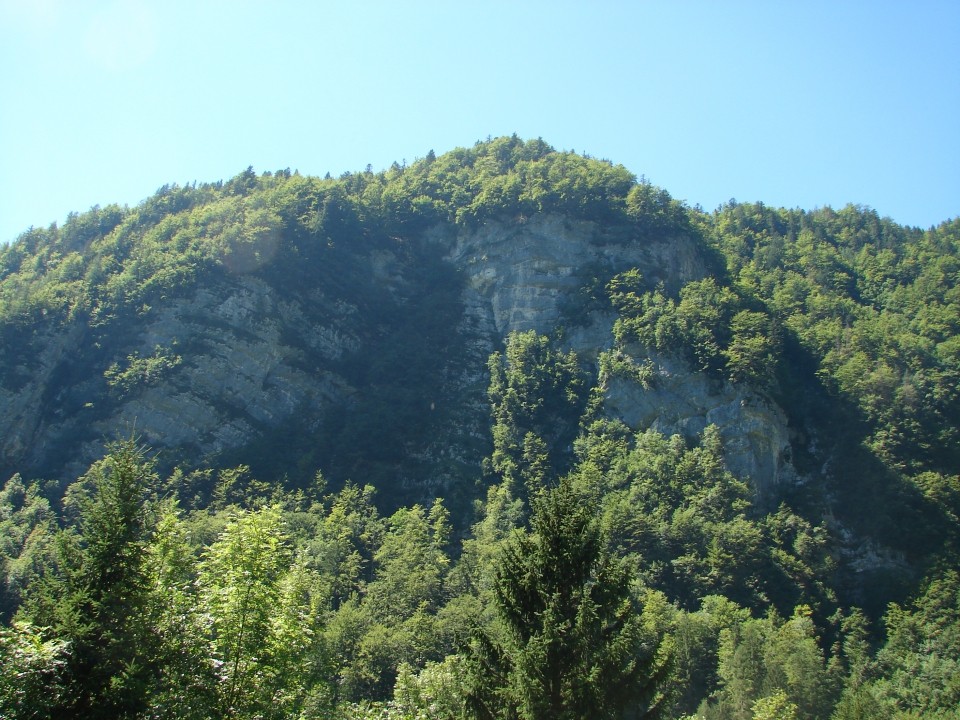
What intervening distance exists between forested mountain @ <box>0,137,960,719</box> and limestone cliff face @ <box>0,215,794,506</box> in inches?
12.1

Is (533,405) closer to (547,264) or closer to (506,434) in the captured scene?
(506,434)

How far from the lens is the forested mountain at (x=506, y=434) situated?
1552 centimetres

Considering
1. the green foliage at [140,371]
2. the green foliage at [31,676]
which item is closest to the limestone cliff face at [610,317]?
the green foliage at [140,371]

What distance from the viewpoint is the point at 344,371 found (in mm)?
77938

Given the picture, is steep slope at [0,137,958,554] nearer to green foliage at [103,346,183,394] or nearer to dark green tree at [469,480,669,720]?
green foliage at [103,346,183,394]

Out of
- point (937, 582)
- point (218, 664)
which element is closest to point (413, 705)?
point (218, 664)

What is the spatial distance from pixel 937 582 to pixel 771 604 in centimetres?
1153

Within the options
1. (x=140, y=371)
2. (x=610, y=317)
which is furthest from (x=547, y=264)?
(x=140, y=371)

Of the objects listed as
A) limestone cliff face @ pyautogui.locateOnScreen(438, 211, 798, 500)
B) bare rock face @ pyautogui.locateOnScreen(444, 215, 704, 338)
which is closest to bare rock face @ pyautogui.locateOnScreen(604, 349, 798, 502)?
limestone cliff face @ pyautogui.locateOnScreen(438, 211, 798, 500)

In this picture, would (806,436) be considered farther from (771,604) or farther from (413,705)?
(413,705)

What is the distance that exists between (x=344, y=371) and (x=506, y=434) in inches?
774

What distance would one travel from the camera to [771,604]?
51906mm

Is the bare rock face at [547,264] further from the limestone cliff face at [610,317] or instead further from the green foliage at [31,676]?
the green foliage at [31,676]

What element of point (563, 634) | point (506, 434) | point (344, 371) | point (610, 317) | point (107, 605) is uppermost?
point (610, 317)
